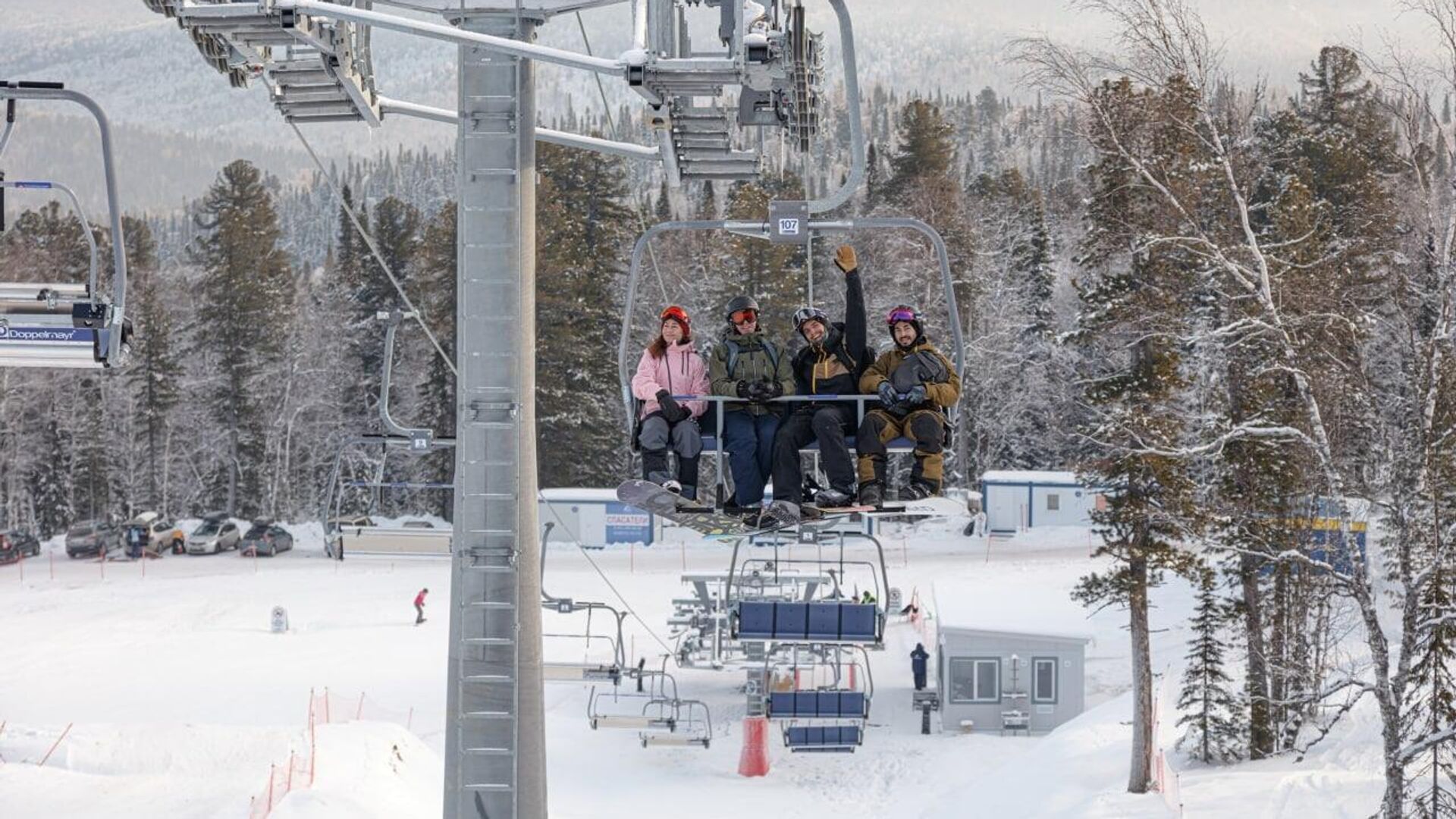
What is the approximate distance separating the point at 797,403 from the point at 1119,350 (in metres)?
17.3

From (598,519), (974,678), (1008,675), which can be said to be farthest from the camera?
(598,519)

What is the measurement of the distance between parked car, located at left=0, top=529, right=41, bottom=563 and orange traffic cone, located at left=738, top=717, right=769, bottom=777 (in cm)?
2842

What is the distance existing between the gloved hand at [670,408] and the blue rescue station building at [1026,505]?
133ft

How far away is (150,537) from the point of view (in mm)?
49719

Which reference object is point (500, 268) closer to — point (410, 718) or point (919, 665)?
point (410, 718)

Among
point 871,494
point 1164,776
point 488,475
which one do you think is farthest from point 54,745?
point 871,494

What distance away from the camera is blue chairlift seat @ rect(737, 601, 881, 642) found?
21125mm

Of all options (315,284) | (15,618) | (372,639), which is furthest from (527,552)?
(315,284)

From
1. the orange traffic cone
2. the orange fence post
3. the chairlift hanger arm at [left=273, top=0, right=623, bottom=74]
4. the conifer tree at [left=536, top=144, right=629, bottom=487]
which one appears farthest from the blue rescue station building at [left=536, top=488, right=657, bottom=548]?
the chairlift hanger arm at [left=273, top=0, right=623, bottom=74]

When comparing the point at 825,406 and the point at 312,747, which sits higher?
the point at 825,406

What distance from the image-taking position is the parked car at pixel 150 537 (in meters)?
49.2

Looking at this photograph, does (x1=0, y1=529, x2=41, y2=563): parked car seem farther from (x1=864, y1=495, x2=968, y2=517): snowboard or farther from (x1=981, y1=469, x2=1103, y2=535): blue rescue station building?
(x1=864, y1=495, x2=968, y2=517): snowboard

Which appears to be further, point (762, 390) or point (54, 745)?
point (54, 745)

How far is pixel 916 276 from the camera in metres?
55.9
